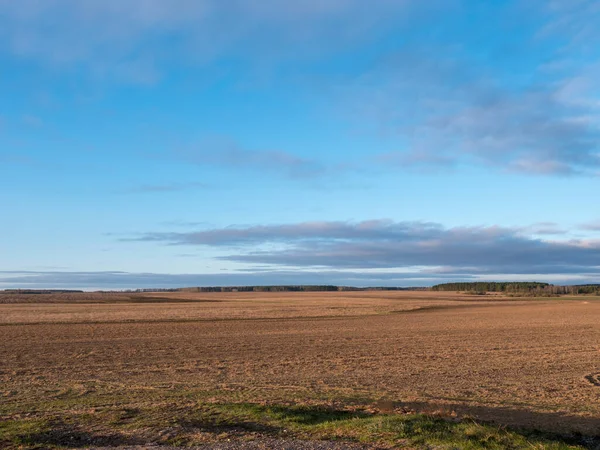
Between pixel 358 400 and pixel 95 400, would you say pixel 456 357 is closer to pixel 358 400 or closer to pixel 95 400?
pixel 358 400

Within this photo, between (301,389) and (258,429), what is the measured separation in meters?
6.23

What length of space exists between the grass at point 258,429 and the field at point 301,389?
0.12 feet

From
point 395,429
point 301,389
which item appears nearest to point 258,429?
point 395,429

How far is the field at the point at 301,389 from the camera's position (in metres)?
10.5

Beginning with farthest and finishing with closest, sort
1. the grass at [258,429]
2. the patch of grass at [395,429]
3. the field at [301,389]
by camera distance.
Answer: the field at [301,389] < the grass at [258,429] < the patch of grass at [395,429]

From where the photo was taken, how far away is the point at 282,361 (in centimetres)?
2416

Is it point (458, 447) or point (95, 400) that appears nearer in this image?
point (458, 447)

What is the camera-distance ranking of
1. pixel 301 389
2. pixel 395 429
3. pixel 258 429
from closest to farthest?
pixel 395 429 → pixel 258 429 → pixel 301 389

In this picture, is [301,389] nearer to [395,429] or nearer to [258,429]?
[258,429]

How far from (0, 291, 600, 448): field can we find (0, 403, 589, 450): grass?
4 centimetres

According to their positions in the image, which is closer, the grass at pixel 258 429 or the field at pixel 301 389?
the grass at pixel 258 429

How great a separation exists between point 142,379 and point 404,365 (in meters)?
10.4

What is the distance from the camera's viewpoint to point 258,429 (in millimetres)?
10914

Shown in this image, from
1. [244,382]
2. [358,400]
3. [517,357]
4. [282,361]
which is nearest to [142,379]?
[244,382]
